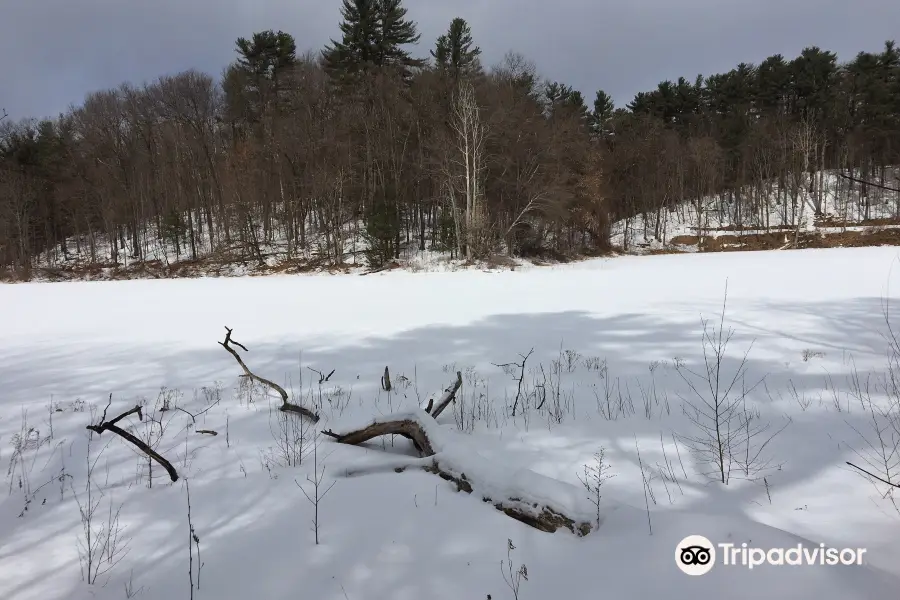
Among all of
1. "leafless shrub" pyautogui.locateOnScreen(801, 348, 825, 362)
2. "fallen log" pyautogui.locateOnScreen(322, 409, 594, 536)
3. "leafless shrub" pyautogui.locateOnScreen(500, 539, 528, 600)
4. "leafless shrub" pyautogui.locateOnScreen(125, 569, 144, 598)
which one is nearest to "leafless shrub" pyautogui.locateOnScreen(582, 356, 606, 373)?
"leafless shrub" pyautogui.locateOnScreen(801, 348, 825, 362)

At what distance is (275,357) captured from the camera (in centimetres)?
891

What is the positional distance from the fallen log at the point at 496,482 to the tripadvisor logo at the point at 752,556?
0.62 metres

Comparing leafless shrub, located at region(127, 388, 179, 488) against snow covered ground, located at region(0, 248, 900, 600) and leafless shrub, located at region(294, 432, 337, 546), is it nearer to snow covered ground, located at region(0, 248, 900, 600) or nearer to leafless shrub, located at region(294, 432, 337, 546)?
snow covered ground, located at region(0, 248, 900, 600)

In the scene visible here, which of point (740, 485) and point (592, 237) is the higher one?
point (592, 237)

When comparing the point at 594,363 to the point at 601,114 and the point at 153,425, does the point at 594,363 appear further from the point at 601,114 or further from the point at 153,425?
the point at 601,114

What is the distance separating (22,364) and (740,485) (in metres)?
12.6

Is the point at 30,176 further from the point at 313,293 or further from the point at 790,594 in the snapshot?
the point at 790,594

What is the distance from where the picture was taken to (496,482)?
11.2 feet

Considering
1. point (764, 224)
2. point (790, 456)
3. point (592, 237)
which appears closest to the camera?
point (790, 456)

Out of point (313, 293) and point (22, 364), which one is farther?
point (313, 293)

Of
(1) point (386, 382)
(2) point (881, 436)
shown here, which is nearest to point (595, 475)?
(2) point (881, 436)

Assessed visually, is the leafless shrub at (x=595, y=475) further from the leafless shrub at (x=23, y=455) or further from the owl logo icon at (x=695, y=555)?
the leafless shrub at (x=23, y=455)

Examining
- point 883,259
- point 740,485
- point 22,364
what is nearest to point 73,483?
point 740,485

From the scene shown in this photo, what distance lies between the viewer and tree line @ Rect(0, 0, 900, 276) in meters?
32.8
